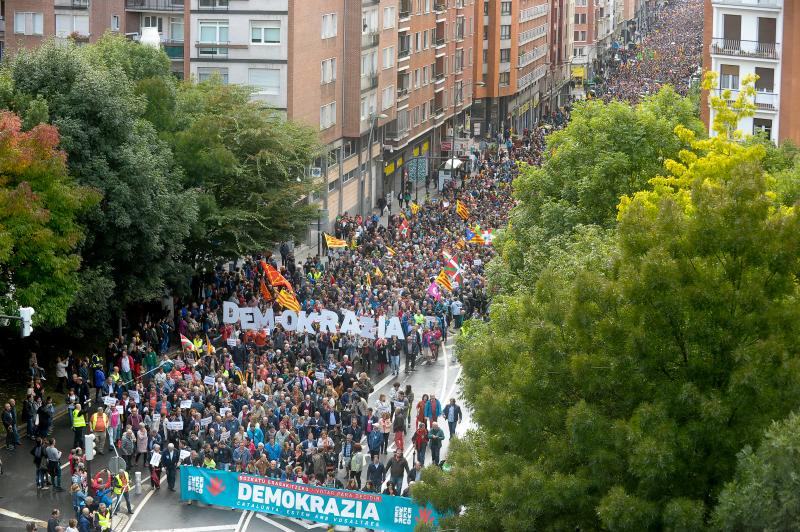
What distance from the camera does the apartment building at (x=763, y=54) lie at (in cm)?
6044

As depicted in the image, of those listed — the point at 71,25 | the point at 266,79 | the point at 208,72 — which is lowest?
the point at 266,79

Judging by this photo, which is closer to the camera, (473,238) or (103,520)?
(103,520)

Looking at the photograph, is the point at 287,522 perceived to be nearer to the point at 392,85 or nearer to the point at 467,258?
the point at 467,258

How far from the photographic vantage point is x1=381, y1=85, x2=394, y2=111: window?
8106cm

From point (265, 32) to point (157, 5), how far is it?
5841 millimetres

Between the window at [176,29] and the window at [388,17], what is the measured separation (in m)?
15.6

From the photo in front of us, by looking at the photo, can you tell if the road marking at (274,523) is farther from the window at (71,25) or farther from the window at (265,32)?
the window at (71,25)

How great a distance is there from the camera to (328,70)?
71.8m

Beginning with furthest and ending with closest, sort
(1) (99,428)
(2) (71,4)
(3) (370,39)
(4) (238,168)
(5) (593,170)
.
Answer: (3) (370,39), (2) (71,4), (4) (238,168), (5) (593,170), (1) (99,428)

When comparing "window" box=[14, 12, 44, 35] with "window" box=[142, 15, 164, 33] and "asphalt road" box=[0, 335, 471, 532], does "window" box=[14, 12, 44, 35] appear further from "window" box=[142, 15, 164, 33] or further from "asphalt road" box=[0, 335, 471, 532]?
"asphalt road" box=[0, 335, 471, 532]

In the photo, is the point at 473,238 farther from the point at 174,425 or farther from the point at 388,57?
the point at 174,425

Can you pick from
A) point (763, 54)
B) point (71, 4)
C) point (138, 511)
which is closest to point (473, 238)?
point (763, 54)

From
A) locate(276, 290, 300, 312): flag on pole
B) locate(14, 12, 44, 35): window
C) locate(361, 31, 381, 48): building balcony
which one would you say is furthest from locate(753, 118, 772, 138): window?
locate(14, 12, 44, 35): window

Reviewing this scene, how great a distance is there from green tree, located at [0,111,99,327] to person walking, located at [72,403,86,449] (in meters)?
3.62
